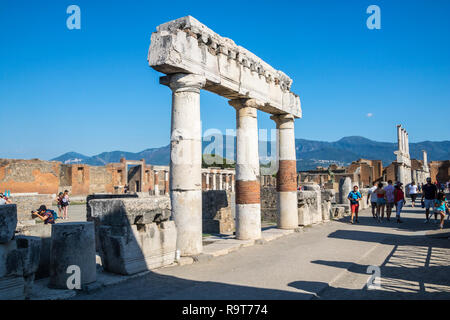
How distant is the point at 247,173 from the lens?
10.4 metres

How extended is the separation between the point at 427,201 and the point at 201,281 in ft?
37.9

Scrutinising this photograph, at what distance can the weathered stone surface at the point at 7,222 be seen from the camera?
4579mm

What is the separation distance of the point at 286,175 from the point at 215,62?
5.37 m

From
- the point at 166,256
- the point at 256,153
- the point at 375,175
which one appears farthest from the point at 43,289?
the point at 375,175

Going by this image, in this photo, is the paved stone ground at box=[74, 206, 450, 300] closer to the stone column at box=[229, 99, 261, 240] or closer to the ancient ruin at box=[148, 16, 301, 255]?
the stone column at box=[229, 99, 261, 240]

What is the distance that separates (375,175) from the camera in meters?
47.5

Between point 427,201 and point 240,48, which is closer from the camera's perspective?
point 240,48

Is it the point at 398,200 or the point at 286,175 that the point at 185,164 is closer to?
the point at 286,175

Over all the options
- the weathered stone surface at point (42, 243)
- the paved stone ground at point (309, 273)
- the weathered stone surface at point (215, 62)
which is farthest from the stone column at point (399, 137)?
the weathered stone surface at point (42, 243)

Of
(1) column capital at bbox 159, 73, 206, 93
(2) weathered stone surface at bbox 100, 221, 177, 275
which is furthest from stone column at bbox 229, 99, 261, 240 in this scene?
(2) weathered stone surface at bbox 100, 221, 177, 275

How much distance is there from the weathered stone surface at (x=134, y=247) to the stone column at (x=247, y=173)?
136 inches

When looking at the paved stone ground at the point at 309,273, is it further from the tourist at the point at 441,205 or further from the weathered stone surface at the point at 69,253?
the tourist at the point at 441,205
